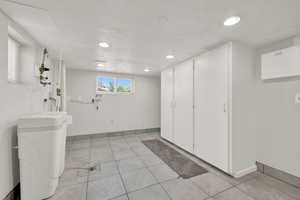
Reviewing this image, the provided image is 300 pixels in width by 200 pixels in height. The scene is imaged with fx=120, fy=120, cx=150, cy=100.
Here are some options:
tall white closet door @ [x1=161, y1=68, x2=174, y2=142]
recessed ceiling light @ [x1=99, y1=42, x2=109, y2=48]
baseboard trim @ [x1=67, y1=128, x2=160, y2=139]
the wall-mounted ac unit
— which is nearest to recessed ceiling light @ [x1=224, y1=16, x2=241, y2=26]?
the wall-mounted ac unit

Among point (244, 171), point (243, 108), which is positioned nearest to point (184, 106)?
point (243, 108)

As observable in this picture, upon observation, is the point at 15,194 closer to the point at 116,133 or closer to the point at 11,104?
the point at 11,104

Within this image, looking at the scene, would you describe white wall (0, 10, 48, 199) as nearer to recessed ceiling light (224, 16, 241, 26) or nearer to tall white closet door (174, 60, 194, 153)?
recessed ceiling light (224, 16, 241, 26)

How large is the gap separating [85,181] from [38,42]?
94.9 inches

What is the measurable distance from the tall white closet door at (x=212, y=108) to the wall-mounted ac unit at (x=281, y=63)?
0.67m

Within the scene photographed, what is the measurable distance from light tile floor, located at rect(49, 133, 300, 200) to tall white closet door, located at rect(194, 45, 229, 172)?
293mm

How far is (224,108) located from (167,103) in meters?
1.77

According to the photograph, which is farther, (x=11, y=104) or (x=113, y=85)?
(x=113, y=85)

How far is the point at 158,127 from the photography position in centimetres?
506

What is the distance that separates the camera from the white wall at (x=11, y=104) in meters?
1.31

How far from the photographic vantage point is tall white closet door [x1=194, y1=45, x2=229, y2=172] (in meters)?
2.02

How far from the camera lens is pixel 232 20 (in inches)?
55.6

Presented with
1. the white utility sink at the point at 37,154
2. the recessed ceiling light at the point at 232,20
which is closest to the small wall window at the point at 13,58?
the white utility sink at the point at 37,154

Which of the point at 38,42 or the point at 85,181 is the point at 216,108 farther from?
the point at 38,42
